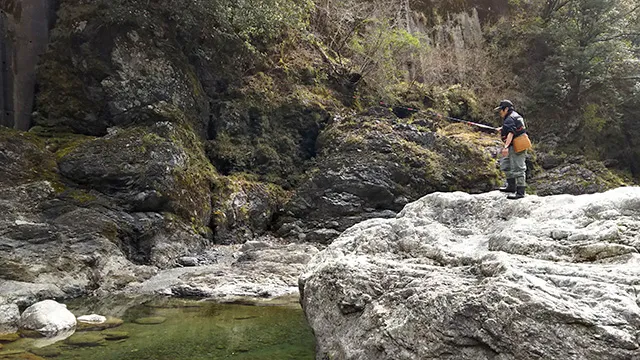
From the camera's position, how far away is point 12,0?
48.8 feet

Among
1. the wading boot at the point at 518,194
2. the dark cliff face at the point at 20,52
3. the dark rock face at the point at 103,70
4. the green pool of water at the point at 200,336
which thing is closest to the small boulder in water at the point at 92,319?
the green pool of water at the point at 200,336

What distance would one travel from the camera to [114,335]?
6.96m

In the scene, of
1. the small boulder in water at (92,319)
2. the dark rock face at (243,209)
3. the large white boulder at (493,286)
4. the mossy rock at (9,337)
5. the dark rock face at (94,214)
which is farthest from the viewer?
the dark rock face at (243,209)

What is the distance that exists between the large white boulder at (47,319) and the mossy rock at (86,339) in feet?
1.10

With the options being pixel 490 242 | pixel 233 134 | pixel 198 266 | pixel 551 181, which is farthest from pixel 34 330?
pixel 551 181

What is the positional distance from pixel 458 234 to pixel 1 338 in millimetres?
7018

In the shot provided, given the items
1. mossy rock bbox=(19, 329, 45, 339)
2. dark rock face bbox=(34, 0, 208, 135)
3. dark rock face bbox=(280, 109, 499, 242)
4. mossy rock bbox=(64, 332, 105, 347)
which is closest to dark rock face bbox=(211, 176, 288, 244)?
dark rock face bbox=(280, 109, 499, 242)

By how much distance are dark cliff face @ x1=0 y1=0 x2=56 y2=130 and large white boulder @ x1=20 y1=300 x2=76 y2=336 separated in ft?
31.9

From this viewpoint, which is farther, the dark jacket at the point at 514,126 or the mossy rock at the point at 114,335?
the dark jacket at the point at 514,126

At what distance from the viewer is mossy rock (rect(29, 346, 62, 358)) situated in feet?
19.6

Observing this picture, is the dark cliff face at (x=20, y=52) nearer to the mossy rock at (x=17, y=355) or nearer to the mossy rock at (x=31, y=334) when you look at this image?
the mossy rock at (x=31, y=334)

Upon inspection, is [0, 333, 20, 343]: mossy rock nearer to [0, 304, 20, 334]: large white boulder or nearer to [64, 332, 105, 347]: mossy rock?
[0, 304, 20, 334]: large white boulder

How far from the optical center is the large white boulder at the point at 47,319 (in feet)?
22.7

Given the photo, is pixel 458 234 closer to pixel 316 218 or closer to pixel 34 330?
pixel 34 330
